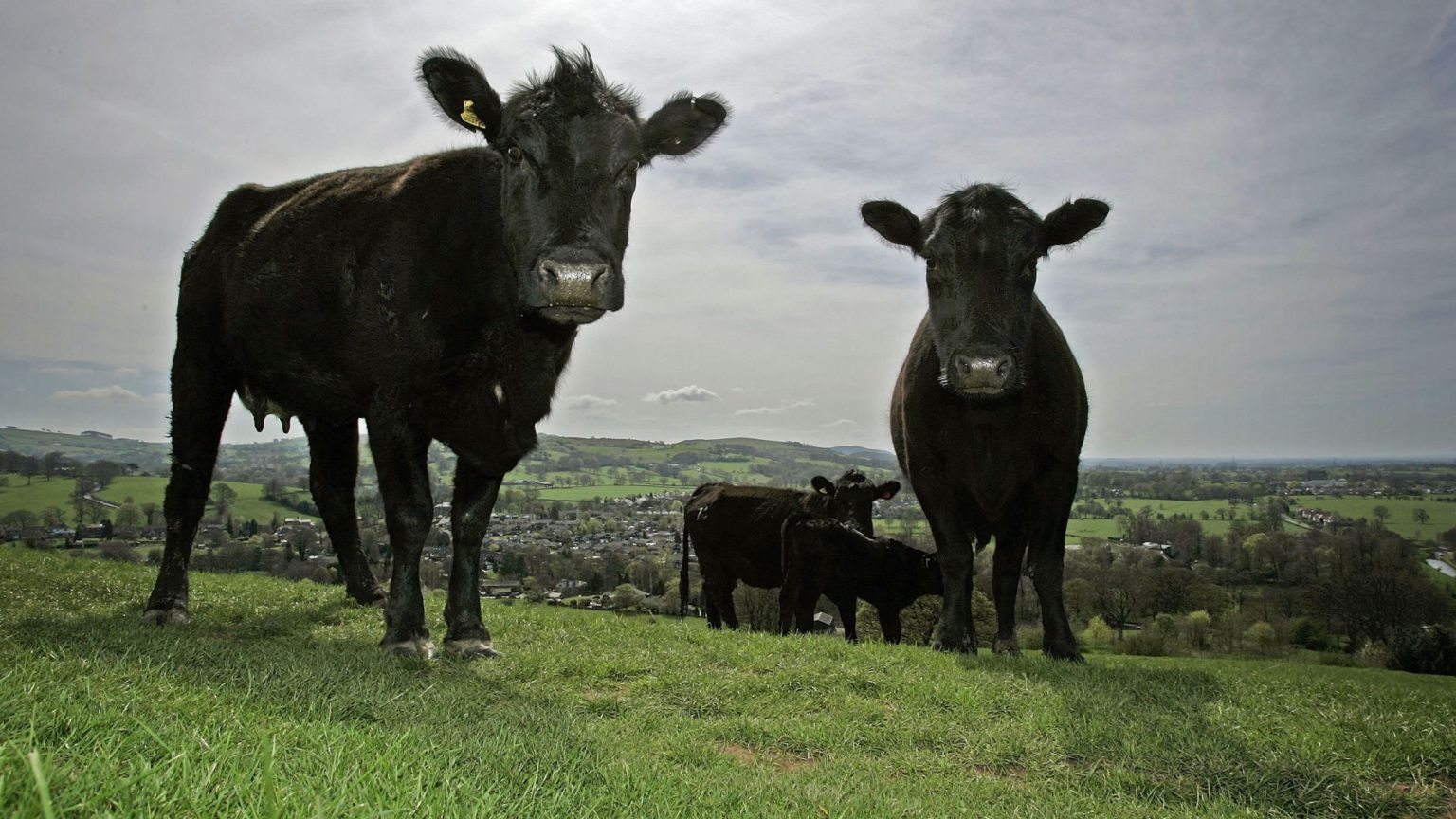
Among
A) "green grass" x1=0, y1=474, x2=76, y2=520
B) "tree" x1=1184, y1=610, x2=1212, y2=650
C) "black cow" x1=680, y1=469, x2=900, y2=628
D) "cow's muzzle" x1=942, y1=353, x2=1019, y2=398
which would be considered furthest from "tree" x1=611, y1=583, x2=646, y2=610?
"green grass" x1=0, y1=474, x2=76, y2=520

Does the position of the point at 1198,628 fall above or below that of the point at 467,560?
below

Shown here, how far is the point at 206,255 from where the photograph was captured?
7711mm

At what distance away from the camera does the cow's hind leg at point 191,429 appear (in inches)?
282

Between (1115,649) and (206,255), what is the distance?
30067mm

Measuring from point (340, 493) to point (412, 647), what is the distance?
3.70m

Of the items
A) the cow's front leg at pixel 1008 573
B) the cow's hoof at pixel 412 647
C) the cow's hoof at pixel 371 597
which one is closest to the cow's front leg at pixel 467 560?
the cow's hoof at pixel 412 647

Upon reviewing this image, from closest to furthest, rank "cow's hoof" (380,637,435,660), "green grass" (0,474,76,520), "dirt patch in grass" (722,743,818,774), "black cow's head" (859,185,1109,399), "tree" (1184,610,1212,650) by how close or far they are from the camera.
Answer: "dirt patch in grass" (722,743,818,774) → "cow's hoof" (380,637,435,660) → "black cow's head" (859,185,1109,399) → "tree" (1184,610,1212,650) → "green grass" (0,474,76,520)

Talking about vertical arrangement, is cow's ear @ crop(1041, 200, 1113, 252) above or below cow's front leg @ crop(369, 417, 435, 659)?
above

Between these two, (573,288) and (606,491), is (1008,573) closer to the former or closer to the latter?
(573,288)

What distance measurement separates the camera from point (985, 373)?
6805 millimetres

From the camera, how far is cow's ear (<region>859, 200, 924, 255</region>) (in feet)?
28.1

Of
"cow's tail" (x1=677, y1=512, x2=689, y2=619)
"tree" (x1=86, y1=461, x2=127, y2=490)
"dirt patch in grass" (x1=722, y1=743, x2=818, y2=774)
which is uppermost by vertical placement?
"tree" (x1=86, y1=461, x2=127, y2=490)

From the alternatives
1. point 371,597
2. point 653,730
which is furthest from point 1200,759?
point 371,597

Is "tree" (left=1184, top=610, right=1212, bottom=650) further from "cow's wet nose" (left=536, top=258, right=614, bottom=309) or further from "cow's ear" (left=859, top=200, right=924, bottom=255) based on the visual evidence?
"cow's wet nose" (left=536, top=258, right=614, bottom=309)
